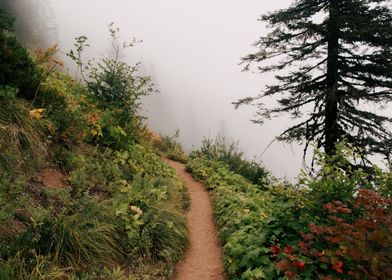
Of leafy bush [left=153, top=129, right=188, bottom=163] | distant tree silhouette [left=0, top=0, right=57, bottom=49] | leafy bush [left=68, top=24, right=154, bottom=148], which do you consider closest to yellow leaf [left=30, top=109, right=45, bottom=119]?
leafy bush [left=68, top=24, right=154, bottom=148]

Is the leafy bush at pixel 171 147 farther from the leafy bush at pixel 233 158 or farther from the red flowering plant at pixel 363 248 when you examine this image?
the red flowering plant at pixel 363 248

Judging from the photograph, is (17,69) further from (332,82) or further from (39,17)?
(39,17)

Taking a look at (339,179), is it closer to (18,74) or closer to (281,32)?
(18,74)

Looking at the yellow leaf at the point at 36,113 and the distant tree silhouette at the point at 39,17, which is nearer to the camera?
the yellow leaf at the point at 36,113

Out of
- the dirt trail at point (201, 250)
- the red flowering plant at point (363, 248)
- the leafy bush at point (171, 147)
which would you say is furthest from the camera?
the leafy bush at point (171, 147)

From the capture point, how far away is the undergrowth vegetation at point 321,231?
3.39 m

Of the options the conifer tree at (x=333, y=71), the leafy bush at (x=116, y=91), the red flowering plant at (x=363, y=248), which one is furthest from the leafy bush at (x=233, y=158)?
the red flowering plant at (x=363, y=248)

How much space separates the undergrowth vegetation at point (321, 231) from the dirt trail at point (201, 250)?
0.94 ft

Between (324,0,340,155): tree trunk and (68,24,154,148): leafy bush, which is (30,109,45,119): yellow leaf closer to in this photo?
(68,24,154,148): leafy bush

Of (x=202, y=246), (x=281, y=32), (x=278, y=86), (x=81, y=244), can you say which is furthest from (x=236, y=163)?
(x=81, y=244)

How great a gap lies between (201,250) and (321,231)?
2921mm

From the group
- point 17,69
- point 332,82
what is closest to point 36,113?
point 17,69

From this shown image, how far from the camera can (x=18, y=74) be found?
20.0 ft

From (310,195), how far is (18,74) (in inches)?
218
